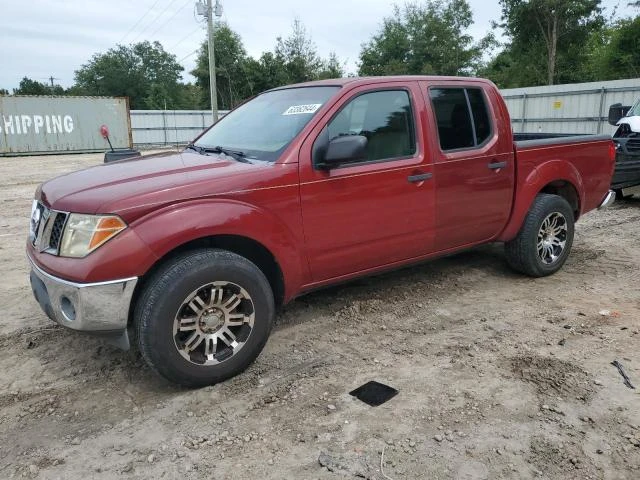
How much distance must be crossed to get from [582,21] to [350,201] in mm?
38257

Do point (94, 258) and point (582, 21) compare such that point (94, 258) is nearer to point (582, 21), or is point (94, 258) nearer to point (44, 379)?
point (44, 379)

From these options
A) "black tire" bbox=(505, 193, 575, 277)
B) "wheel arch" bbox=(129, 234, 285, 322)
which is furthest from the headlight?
"black tire" bbox=(505, 193, 575, 277)

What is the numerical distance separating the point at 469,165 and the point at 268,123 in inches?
66.0

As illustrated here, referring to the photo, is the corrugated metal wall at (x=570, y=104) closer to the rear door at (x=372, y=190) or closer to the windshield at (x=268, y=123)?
the rear door at (x=372, y=190)

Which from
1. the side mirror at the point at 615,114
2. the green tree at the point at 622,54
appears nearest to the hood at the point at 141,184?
the side mirror at the point at 615,114

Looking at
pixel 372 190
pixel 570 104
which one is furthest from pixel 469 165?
pixel 570 104

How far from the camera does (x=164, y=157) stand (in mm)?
4008

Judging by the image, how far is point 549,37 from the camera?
35656 mm

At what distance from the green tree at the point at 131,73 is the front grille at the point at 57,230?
6460cm

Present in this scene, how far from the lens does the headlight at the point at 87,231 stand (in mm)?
2895

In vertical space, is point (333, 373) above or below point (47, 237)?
below

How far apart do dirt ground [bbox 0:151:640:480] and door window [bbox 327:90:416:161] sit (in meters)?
1.33

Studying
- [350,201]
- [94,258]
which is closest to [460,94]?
[350,201]

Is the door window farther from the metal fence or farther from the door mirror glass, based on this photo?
the metal fence
